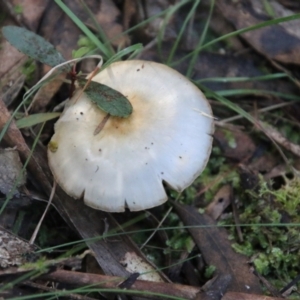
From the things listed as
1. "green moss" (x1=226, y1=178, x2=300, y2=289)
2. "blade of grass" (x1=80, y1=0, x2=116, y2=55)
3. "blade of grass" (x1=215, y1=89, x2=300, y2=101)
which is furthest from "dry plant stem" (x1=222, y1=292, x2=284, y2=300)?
"blade of grass" (x1=80, y1=0, x2=116, y2=55)

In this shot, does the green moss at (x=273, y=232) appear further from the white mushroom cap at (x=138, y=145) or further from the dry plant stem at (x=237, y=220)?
the white mushroom cap at (x=138, y=145)

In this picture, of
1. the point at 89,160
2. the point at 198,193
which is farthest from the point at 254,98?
the point at 89,160

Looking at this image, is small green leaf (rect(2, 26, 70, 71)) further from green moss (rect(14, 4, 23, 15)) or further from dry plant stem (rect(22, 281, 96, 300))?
dry plant stem (rect(22, 281, 96, 300))

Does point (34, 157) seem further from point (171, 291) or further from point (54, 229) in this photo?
point (171, 291)

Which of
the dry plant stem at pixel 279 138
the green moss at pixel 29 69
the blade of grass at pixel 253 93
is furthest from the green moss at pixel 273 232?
the green moss at pixel 29 69

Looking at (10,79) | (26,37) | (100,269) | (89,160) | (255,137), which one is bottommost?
(255,137)
